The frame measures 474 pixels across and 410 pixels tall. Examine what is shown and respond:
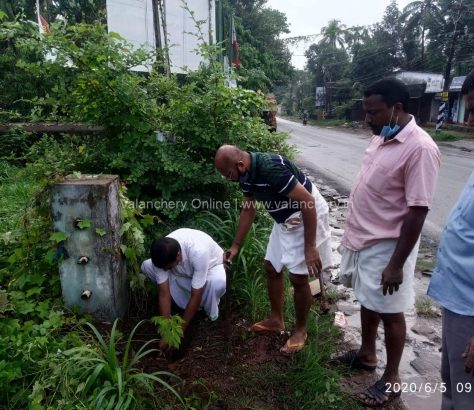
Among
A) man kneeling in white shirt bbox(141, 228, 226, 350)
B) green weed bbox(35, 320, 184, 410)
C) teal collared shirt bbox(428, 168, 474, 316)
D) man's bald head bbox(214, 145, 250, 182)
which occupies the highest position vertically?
man's bald head bbox(214, 145, 250, 182)

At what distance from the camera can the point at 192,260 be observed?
9.32 feet

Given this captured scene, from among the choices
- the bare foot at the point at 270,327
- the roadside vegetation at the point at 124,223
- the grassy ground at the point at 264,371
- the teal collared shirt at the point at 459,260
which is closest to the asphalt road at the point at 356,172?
the roadside vegetation at the point at 124,223

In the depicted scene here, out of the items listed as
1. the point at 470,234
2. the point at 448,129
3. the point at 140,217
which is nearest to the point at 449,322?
the point at 470,234

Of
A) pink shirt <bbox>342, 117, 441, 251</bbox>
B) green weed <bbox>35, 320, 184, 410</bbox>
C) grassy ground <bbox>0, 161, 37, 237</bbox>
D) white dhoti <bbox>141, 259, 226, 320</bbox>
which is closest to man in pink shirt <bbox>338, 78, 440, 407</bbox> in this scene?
pink shirt <bbox>342, 117, 441, 251</bbox>

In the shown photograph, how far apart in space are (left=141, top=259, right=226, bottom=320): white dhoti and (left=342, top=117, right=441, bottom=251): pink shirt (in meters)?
1.02

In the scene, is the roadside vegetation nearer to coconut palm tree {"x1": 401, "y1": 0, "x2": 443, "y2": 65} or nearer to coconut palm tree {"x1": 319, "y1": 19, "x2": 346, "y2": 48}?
coconut palm tree {"x1": 401, "y1": 0, "x2": 443, "y2": 65}

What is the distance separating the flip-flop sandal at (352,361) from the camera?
2719 mm

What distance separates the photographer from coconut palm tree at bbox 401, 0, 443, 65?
92.0 ft

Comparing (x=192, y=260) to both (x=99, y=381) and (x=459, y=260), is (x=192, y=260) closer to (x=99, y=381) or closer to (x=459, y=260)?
(x=99, y=381)

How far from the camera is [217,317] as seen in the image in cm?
310

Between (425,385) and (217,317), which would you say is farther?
(217,317)

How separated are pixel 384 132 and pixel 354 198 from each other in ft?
1.39

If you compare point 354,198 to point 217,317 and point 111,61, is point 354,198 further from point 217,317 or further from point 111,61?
point 111,61

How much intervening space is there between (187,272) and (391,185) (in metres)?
1.55
